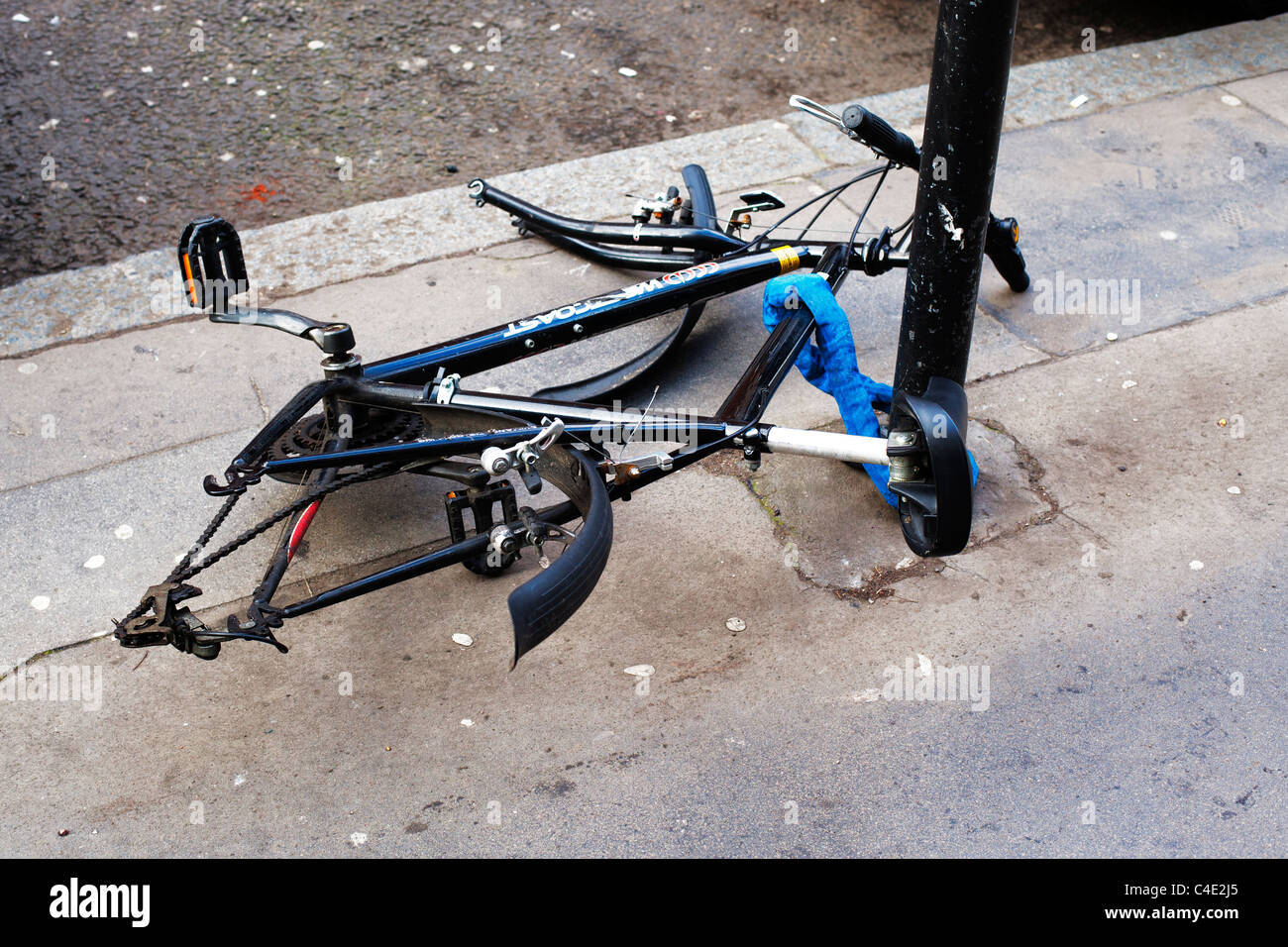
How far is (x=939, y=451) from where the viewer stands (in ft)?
9.53

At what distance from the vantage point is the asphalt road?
5758 mm

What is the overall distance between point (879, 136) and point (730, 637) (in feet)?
5.98

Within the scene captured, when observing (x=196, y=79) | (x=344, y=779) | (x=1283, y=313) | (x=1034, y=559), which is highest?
(x=196, y=79)

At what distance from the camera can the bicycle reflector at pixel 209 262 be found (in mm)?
3631

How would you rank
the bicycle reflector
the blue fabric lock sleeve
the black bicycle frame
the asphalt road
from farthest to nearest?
the asphalt road < the blue fabric lock sleeve < the bicycle reflector < the black bicycle frame

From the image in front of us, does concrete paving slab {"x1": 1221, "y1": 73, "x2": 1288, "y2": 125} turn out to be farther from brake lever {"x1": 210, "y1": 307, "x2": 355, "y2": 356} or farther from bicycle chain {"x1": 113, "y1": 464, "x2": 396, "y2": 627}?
bicycle chain {"x1": 113, "y1": 464, "x2": 396, "y2": 627}

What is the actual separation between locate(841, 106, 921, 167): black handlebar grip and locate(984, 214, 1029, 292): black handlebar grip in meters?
0.55

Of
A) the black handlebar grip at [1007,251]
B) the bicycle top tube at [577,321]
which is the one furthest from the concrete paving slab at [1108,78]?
the bicycle top tube at [577,321]

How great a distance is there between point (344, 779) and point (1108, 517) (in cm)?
272

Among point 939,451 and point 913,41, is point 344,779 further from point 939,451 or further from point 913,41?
point 913,41

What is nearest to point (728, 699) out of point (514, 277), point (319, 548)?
point (319, 548)

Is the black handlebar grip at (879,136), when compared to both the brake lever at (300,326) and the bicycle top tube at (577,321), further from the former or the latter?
the brake lever at (300,326)

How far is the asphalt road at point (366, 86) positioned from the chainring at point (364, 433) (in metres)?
2.26

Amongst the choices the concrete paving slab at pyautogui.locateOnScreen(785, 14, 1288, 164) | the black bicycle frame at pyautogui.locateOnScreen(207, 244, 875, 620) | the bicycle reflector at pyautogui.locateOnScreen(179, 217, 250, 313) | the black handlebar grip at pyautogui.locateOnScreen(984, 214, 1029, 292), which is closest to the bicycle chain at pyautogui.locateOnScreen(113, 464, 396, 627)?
the black bicycle frame at pyautogui.locateOnScreen(207, 244, 875, 620)
